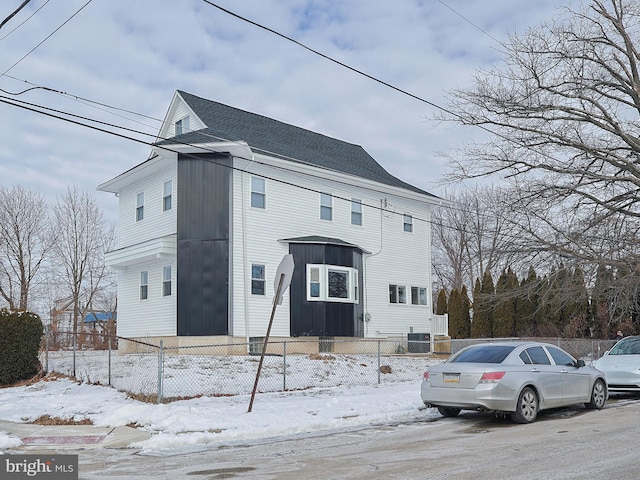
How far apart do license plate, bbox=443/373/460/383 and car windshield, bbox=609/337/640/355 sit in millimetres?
7048

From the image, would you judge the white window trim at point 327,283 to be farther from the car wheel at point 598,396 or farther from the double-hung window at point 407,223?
the car wheel at point 598,396

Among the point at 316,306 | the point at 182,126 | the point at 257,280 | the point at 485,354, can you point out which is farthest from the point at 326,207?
the point at 485,354

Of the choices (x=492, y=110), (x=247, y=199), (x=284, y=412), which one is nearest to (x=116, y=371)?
(x=284, y=412)

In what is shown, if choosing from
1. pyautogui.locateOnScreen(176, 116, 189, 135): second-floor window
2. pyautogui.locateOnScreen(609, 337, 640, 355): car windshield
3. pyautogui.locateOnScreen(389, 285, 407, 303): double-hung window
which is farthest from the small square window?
pyautogui.locateOnScreen(609, 337, 640, 355): car windshield

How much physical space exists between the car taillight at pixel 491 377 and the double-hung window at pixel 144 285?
1831cm

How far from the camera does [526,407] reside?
11961 mm

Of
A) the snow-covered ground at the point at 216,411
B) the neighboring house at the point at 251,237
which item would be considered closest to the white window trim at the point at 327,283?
the neighboring house at the point at 251,237

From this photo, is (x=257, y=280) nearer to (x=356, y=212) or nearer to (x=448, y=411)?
(x=356, y=212)

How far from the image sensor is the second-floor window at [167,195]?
2620 cm

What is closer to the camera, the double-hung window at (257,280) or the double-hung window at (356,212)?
the double-hung window at (257,280)

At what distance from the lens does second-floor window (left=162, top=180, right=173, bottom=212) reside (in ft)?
86.0

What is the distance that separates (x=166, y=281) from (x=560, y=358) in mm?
16580

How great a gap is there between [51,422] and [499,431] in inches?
310

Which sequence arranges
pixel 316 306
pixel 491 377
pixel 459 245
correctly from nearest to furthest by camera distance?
pixel 491 377 → pixel 316 306 → pixel 459 245
